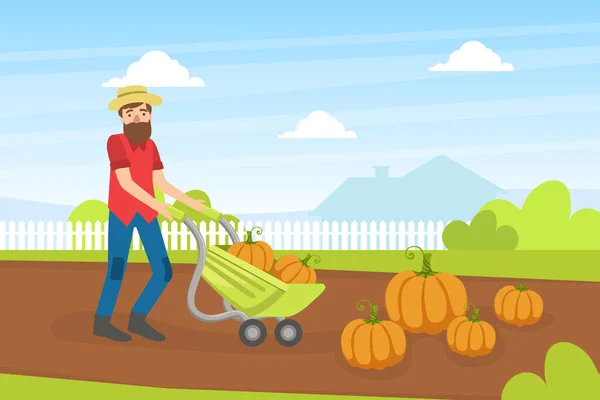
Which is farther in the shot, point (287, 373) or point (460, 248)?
point (460, 248)

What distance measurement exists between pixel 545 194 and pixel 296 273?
10.2 meters

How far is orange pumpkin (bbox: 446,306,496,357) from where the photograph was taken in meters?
6.81

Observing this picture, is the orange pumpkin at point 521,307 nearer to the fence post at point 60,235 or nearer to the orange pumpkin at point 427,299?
the orange pumpkin at point 427,299

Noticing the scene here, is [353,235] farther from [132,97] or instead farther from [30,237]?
[132,97]

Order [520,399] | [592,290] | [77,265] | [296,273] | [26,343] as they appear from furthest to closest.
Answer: [77,265] < [592,290] < [296,273] < [26,343] < [520,399]

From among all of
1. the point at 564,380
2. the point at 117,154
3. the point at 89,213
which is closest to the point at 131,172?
the point at 117,154

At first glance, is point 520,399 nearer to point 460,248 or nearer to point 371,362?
point 371,362

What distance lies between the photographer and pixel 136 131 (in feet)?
24.4

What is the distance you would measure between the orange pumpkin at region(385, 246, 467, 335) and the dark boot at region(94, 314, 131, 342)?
2.22m

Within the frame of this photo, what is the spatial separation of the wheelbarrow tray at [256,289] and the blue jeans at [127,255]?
1.39 ft

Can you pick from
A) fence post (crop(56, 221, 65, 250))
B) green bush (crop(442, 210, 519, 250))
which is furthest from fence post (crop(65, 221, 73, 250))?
green bush (crop(442, 210, 519, 250))

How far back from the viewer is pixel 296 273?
9.17 meters

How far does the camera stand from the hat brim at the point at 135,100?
744 centimetres

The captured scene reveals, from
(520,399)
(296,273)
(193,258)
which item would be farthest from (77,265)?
(520,399)
